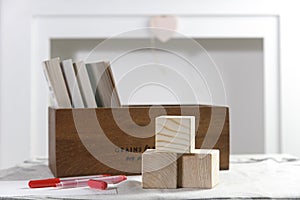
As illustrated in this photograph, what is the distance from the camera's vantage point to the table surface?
0.81 meters

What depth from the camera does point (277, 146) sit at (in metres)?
2.13

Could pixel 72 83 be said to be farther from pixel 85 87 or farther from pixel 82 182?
pixel 82 182

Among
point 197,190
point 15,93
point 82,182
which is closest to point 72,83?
point 82,182

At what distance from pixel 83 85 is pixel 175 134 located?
29 centimetres

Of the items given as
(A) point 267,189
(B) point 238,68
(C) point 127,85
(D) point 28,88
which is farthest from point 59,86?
(B) point 238,68

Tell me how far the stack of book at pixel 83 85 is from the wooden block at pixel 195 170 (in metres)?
0.28

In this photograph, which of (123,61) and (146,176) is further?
(123,61)

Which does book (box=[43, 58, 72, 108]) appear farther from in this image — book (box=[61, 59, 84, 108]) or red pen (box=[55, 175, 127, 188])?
red pen (box=[55, 175, 127, 188])

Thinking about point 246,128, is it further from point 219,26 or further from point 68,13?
point 68,13

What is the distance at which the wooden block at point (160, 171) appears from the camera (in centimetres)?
88

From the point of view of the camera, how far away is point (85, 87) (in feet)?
3.64

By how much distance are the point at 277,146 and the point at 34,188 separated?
1412 millimetres

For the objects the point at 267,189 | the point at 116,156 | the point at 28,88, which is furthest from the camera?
the point at 28,88

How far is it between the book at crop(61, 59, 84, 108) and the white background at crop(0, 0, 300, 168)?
102cm
